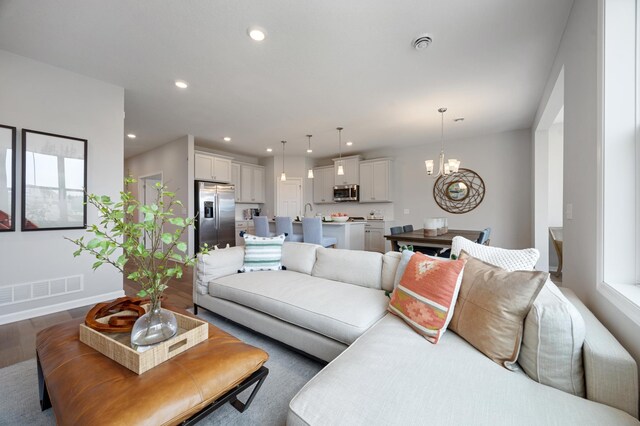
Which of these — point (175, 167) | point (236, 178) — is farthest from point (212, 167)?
point (236, 178)

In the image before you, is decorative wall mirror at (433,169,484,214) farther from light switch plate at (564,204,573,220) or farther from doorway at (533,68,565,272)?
light switch plate at (564,204,573,220)

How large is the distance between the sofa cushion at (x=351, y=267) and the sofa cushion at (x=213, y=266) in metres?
0.88

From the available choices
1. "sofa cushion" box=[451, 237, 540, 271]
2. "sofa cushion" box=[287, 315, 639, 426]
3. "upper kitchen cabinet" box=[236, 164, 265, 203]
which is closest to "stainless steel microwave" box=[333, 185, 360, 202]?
"upper kitchen cabinet" box=[236, 164, 265, 203]

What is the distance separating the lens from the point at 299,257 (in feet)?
8.87

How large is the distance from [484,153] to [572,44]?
3.57m

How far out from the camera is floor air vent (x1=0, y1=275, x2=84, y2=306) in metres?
2.53

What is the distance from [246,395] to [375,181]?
17.7ft

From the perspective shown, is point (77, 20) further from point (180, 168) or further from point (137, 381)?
point (180, 168)

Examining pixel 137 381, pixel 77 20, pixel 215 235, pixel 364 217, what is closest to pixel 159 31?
pixel 77 20

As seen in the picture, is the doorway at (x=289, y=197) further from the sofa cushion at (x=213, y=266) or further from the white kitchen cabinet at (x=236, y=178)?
the sofa cushion at (x=213, y=266)

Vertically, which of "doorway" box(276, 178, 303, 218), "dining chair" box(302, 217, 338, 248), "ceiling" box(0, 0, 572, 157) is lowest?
"dining chair" box(302, 217, 338, 248)

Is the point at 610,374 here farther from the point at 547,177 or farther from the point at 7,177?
the point at 7,177

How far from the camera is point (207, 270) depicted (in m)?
2.53

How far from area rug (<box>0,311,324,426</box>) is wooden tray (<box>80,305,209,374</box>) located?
51cm
